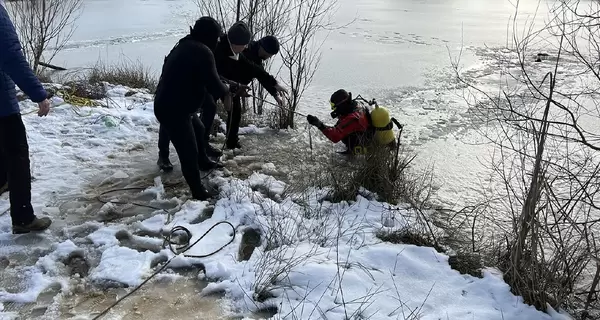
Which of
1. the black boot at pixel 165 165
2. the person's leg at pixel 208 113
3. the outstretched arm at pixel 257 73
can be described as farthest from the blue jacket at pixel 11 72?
the outstretched arm at pixel 257 73

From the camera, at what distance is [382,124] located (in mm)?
5148

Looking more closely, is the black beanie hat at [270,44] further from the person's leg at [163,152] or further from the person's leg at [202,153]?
the person's leg at [163,152]

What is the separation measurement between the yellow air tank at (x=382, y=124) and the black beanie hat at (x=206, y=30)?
2116 mm

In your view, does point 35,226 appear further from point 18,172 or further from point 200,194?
point 200,194

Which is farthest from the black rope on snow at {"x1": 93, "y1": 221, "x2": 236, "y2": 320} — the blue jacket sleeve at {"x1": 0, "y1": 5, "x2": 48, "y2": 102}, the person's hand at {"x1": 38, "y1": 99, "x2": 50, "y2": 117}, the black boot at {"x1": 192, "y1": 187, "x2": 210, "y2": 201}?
the blue jacket sleeve at {"x1": 0, "y1": 5, "x2": 48, "y2": 102}

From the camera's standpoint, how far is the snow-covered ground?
9.35 feet

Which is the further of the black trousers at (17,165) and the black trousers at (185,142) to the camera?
the black trousers at (185,142)

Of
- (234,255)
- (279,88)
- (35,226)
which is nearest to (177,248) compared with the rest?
(234,255)

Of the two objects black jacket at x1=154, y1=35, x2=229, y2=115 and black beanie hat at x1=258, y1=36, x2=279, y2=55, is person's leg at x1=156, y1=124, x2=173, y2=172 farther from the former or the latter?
black beanie hat at x1=258, y1=36, x2=279, y2=55

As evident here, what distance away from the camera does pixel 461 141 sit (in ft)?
20.5

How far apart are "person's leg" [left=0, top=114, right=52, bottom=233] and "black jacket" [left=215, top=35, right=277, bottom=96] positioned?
7.09 ft

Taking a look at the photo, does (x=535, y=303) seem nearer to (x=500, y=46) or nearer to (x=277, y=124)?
(x=277, y=124)

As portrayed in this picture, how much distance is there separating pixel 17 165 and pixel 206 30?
1639 millimetres

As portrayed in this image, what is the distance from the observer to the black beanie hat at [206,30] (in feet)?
12.0
